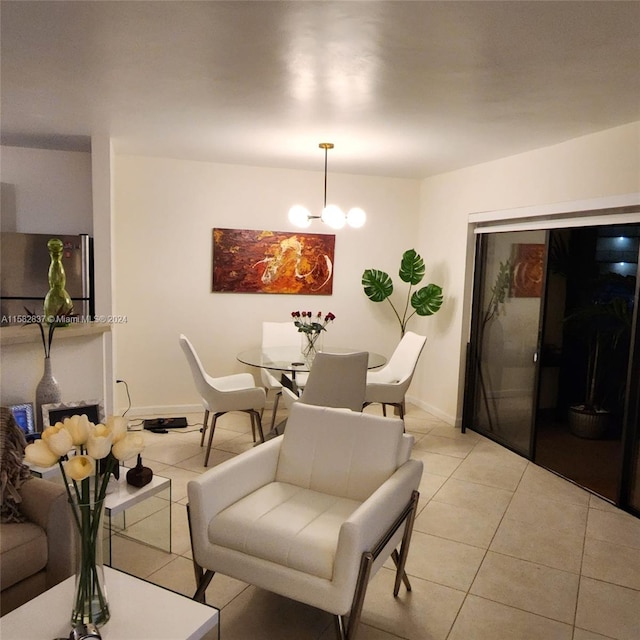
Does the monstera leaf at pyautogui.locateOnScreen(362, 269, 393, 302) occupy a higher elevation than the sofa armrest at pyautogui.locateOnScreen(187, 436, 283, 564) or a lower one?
higher

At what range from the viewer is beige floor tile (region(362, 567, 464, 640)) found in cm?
232

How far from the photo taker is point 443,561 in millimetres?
2869

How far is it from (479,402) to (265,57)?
3744 mm

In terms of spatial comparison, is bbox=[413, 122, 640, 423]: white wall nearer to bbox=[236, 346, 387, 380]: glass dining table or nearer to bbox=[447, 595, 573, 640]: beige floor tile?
bbox=[236, 346, 387, 380]: glass dining table

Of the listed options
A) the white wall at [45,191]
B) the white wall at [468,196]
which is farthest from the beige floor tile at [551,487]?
the white wall at [45,191]

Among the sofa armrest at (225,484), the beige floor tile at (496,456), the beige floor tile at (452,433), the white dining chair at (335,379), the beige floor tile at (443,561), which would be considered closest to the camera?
the sofa armrest at (225,484)

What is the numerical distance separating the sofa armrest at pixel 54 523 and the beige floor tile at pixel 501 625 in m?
1.65

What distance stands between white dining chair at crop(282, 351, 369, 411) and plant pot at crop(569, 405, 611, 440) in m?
1.75

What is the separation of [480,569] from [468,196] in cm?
329

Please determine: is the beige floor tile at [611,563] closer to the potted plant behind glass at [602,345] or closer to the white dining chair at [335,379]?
the potted plant behind glass at [602,345]

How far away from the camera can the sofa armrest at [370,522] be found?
6.41 ft

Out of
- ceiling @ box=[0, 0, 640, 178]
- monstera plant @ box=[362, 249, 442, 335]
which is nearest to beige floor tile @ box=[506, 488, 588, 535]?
monstera plant @ box=[362, 249, 442, 335]

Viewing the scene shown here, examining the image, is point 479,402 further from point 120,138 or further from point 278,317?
point 120,138

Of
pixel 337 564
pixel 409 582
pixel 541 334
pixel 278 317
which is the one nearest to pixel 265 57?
pixel 337 564
